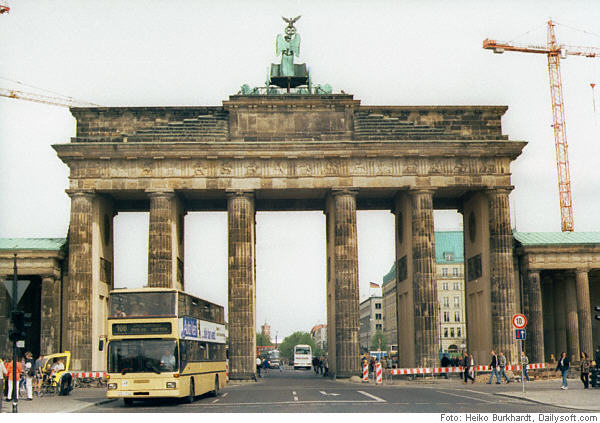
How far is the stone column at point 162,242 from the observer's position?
61.4 m

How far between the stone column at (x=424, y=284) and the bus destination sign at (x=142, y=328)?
29525mm

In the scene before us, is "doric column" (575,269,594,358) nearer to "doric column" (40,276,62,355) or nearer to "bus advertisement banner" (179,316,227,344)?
"bus advertisement banner" (179,316,227,344)

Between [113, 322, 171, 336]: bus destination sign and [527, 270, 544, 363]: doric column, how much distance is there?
36.9 meters

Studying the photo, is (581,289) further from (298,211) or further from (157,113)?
(157,113)

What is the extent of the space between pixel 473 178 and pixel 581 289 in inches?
482

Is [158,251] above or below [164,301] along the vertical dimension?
above

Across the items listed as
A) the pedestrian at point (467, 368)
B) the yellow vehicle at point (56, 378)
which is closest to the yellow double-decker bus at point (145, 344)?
the yellow vehicle at point (56, 378)

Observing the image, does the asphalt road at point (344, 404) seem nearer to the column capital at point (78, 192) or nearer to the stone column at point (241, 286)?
the stone column at point (241, 286)

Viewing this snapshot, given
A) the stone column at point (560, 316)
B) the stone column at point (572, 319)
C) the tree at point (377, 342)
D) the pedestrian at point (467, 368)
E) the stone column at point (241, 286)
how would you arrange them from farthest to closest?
the tree at point (377, 342)
the stone column at point (560, 316)
the stone column at point (572, 319)
the stone column at point (241, 286)
the pedestrian at point (467, 368)

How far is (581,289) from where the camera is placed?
6600 centimetres

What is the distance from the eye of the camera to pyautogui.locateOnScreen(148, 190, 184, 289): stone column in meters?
61.4

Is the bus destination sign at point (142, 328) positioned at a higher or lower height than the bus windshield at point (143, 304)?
lower

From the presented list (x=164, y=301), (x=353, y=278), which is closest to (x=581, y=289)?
(x=353, y=278)

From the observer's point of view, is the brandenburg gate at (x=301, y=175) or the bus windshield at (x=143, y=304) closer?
the bus windshield at (x=143, y=304)
